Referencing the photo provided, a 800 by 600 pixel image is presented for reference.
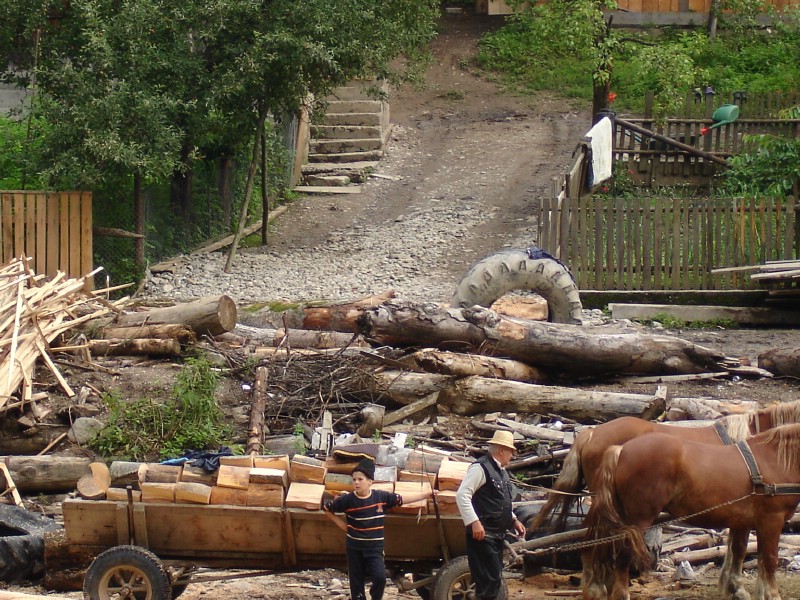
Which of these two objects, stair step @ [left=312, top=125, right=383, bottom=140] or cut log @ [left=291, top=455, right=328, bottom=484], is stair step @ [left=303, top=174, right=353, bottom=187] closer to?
stair step @ [left=312, top=125, right=383, bottom=140]

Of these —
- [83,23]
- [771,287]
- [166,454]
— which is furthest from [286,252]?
[166,454]

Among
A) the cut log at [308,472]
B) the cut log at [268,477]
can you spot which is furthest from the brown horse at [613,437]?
the cut log at [268,477]

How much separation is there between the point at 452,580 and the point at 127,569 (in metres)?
2.21

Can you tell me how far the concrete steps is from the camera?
81.6ft

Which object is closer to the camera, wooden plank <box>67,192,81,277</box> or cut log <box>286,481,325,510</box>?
cut log <box>286,481,325,510</box>

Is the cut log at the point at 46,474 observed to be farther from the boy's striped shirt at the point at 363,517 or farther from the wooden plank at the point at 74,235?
the wooden plank at the point at 74,235

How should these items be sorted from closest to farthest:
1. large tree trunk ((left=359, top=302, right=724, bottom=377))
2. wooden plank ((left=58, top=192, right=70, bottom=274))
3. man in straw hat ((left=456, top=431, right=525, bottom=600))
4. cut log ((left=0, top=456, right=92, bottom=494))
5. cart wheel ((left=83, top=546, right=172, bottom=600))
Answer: man in straw hat ((left=456, top=431, right=525, bottom=600)) < cart wheel ((left=83, top=546, right=172, bottom=600)) < cut log ((left=0, top=456, right=92, bottom=494)) < large tree trunk ((left=359, top=302, right=724, bottom=377)) < wooden plank ((left=58, top=192, right=70, bottom=274))

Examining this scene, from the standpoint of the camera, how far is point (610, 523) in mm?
7613

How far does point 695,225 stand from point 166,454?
973 cm

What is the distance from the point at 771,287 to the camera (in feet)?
54.2

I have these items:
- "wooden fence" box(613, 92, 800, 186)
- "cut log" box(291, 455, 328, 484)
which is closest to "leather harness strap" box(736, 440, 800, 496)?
"cut log" box(291, 455, 328, 484)

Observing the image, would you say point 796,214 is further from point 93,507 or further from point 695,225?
point 93,507

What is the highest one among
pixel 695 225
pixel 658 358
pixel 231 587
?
pixel 695 225

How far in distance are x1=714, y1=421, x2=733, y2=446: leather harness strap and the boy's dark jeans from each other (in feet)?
9.05
